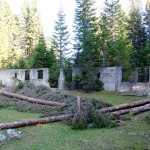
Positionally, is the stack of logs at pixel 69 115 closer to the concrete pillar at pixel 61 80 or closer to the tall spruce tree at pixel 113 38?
the concrete pillar at pixel 61 80

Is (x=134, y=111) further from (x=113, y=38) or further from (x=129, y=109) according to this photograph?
(x=113, y=38)

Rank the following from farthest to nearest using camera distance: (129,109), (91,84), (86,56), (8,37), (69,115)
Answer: (8,37) → (86,56) → (91,84) → (129,109) → (69,115)

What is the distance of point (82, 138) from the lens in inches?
428

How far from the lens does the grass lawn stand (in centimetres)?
977

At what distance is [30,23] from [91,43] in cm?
2052

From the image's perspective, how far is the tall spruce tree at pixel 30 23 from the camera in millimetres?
46156

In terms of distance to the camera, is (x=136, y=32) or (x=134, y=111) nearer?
(x=134, y=111)

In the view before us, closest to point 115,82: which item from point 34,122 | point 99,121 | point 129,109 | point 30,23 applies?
point 129,109

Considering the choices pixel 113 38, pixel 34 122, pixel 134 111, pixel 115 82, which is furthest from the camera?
pixel 113 38

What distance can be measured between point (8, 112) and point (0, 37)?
2697 centimetres

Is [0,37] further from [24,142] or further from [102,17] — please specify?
[24,142]

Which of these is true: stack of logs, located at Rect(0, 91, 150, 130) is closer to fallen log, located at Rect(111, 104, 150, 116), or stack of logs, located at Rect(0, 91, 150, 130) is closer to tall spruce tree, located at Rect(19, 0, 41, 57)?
fallen log, located at Rect(111, 104, 150, 116)

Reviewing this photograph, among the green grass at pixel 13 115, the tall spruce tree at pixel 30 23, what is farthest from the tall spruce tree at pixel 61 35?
the green grass at pixel 13 115

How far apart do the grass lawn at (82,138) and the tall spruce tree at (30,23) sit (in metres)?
33.8
